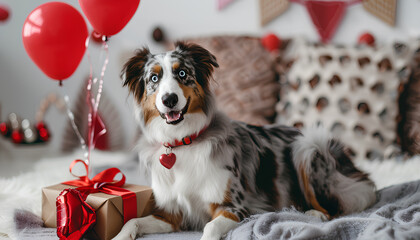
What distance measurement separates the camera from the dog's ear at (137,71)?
5.40 feet

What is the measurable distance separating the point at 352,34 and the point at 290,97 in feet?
2.82

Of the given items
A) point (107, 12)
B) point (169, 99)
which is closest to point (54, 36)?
point (107, 12)

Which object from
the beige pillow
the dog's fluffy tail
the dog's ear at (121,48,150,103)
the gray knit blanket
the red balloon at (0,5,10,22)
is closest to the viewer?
the gray knit blanket

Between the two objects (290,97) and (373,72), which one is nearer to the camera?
(373,72)

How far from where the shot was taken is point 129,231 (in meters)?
1.46

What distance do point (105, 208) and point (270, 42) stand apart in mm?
1929

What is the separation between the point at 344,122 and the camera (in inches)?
99.2

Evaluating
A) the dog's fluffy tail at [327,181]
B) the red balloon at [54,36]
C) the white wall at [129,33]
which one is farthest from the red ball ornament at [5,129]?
the dog's fluffy tail at [327,181]

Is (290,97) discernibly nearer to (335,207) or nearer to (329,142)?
(329,142)

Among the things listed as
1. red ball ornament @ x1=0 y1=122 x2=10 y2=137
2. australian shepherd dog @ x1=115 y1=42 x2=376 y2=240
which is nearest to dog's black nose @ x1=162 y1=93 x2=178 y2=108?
australian shepherd dog @ x1=115 y1=42 x2=376 y2=240

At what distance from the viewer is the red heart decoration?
1.41 metres

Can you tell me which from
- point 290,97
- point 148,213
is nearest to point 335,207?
point 148,213

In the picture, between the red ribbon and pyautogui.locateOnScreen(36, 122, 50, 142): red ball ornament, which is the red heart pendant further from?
pyautogui.locateOnScreen(36, 122, 50, 142): red ball ornament

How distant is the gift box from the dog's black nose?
0.41 meters
